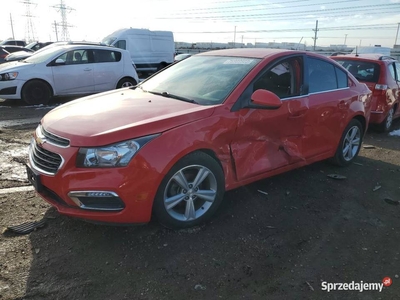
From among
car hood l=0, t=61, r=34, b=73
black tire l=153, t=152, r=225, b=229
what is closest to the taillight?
black tire l=153, t=152, r=225, b=229

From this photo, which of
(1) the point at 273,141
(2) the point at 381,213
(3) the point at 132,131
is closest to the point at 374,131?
(2) the point at 381,213

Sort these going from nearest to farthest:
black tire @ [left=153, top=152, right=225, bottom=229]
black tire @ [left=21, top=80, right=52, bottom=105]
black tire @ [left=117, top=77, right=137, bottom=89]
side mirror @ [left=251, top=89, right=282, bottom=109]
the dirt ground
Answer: the dirt ground → black tire @ [left=153, top=152, right=225, bottom=229] → side mirror @ [left=251, top=89, right=282, bottom=109] → black tire @ [left=21, top=80, right=52, bottom=105] → black tire @ [left=117, top=77, right=137, bottom=89]

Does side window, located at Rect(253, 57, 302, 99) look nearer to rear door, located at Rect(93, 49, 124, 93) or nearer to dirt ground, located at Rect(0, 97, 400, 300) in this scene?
dirt ground, located at Rect(0, 97, 400, 300)

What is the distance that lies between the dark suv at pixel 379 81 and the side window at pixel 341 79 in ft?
8.46

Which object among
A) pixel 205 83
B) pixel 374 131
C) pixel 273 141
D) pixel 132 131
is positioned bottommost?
pixel 374 131

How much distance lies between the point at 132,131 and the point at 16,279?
4.50 ft

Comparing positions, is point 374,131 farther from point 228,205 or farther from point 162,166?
point 162,166

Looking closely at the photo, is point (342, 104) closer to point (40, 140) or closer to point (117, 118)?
point (117, 118)

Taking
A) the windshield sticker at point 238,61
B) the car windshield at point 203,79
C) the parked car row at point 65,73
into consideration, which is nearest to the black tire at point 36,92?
the parked car row at point 65,73

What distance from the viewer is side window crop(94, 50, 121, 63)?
1003cm

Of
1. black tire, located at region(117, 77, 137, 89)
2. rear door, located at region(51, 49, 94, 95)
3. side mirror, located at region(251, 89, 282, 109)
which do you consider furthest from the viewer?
black tire, located at region(117, 77, 137, 89)

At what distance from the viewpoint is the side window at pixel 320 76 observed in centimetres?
425

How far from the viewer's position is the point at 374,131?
7.72 meters

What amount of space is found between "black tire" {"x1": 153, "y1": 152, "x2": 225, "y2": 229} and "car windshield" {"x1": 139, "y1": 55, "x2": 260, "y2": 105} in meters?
0.66
